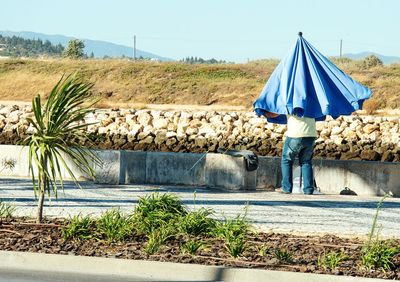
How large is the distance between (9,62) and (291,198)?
162ft

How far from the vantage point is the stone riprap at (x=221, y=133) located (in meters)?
41.8

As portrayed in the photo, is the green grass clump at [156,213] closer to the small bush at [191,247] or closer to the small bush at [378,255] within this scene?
the small bush at [191,247]

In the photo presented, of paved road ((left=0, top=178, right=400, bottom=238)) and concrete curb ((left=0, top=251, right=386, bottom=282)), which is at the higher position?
concrete curb ((left=0, top=251, right=386, bottom=282))

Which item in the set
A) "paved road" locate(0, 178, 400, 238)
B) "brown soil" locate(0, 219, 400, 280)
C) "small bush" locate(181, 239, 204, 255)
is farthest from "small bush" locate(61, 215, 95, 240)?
"paved road" locate(0, 178, 400, 238)

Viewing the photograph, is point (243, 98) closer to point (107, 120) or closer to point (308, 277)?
point (107, 120)

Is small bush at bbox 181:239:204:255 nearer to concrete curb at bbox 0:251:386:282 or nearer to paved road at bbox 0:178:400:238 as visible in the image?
concrete curb at bbox 0:251:386:282

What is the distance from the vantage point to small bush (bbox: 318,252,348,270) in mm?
11203

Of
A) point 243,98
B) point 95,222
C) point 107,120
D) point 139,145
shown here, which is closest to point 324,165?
point 95,222

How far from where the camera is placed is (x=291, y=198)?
18.6 m

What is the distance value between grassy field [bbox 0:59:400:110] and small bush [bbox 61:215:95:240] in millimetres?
39763

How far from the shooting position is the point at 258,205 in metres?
17.3

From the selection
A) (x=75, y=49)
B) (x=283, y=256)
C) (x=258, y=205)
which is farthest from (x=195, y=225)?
(x=75, y=49)

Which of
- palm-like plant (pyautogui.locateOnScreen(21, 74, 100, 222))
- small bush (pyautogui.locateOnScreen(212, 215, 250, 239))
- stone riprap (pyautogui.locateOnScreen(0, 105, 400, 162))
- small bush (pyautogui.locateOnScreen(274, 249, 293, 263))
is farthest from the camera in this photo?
stone riprap (pyautogui.locateOnScreen(0, 105, 400, 162))

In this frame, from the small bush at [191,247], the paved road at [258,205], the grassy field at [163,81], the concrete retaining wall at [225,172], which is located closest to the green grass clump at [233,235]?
the small bush at [191,247]
